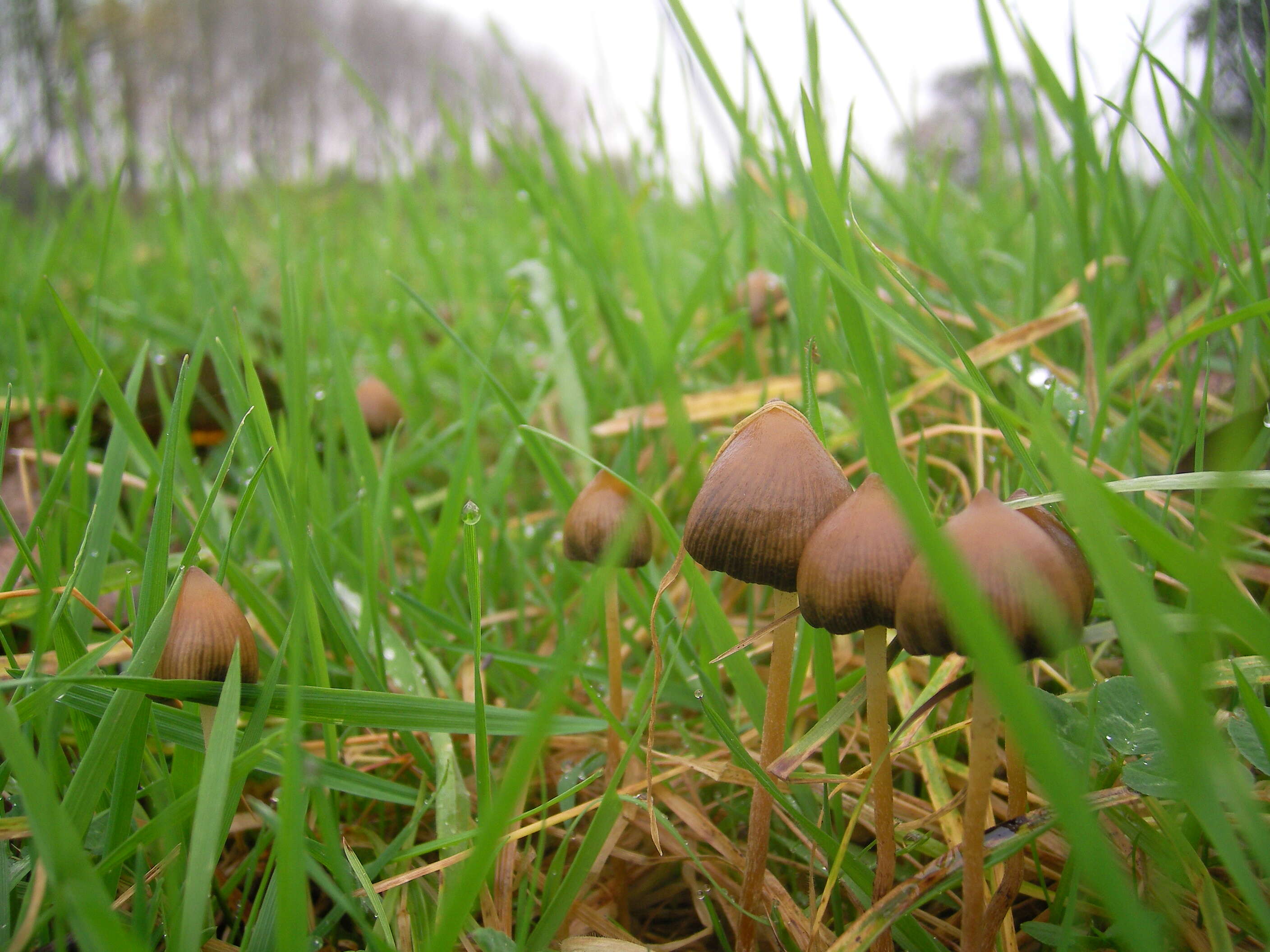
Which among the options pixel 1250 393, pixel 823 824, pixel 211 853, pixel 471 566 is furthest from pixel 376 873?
pixel 1250 393

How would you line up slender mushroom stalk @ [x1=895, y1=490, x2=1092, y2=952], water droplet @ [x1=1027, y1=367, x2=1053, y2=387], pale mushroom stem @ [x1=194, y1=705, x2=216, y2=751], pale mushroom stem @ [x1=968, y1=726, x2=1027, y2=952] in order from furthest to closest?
water droplet @ [x1=1027, y1=367, x2=1053, y2=387] < pale mushroom stem @ [x1=194, y1=705, x2=216, y2=751] < pale mushroom stem @ [x1=968, y1=726, x2=1027, y2=952] < slender mushroom stalk @ [x1=895, y1=490, x2=1092, y2=952]

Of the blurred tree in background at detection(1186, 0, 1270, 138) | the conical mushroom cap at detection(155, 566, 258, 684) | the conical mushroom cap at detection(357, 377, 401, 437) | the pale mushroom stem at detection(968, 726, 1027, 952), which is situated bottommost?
the pale mushroom stem at detection(968, 726, 1027, 952)

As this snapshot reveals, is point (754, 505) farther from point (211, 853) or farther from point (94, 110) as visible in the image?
point (94, 110)

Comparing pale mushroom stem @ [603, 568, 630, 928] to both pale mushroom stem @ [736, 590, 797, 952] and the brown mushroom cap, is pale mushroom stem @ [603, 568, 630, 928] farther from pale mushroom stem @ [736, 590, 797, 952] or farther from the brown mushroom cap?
the brown mushroom cap

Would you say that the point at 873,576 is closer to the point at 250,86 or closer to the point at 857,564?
the point at 857,564

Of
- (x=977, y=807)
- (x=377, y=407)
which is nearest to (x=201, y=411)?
(x=377, y=407)

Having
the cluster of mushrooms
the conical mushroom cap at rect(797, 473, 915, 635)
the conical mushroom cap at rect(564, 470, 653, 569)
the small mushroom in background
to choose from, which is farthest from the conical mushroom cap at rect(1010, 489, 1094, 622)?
the small mushroom in background
